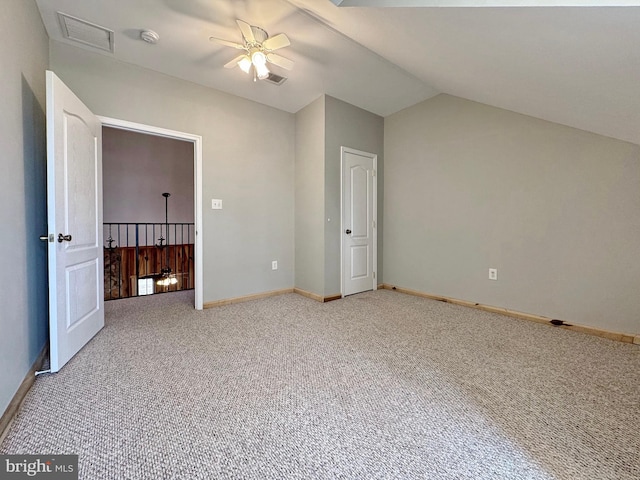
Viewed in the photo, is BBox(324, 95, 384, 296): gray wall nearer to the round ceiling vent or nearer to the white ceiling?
the white ceiling

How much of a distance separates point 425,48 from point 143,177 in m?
6.19

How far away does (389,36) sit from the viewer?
2.05 m

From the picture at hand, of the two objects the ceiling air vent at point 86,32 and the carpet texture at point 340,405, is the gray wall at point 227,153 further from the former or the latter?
the carpet texture at point 340,405

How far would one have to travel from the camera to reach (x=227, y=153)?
3.30m

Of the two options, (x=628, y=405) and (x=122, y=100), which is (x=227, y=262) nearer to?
(x=122, y=100)

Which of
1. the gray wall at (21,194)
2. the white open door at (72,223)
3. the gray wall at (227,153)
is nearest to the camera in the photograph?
the gray wall at (21,194)

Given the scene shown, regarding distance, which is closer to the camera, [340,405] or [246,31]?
[340,405]

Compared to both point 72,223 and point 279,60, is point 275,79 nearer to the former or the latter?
point 279,60

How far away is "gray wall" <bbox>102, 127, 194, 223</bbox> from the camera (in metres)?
5.75

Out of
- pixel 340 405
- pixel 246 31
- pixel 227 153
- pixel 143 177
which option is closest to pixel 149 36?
pixel 246 31

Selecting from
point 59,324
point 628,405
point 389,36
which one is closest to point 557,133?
point 389,36

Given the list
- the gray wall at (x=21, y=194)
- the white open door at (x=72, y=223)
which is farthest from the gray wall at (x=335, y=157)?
the gray wall at (x=21, y=194)

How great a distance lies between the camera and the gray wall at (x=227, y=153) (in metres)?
2.59

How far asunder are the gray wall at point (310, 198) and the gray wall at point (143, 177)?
351 centimetres
